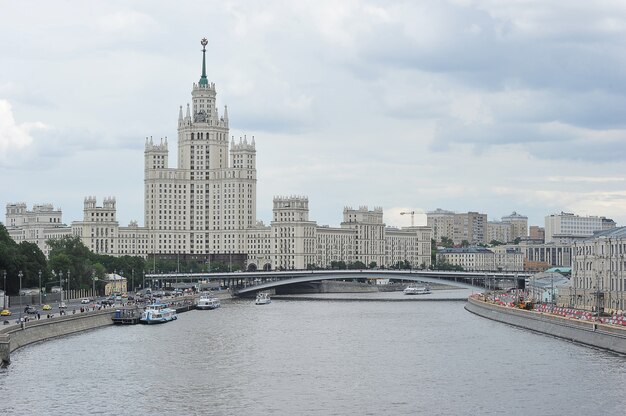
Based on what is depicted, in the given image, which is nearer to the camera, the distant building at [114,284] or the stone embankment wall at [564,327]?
the stone embankment wall at [564,327]

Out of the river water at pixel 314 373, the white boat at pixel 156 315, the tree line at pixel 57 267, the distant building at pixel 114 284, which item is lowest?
the river water at pixel 314 373

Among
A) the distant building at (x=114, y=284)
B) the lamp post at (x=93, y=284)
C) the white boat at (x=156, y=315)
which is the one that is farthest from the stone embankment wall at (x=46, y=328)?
the distant building at (x=114, y=284)

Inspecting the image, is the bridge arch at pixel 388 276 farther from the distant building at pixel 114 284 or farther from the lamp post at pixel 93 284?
the lamp post at pixel 93 284

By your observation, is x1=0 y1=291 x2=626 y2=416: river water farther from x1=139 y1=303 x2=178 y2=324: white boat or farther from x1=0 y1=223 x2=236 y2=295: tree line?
x1=0 y1=223 x2=236 y2=295: tree line

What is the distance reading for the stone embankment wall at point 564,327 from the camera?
78812 mm

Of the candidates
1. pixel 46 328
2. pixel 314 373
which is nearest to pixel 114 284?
pixel 46 328

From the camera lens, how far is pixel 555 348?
3319 inches

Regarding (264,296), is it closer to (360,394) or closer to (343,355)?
(343,355)

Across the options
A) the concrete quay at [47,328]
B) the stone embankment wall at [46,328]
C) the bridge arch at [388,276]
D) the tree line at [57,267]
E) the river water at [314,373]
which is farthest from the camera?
the bridge arch at [388,276]

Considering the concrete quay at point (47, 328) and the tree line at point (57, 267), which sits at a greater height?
the tree line at point (57, 267)

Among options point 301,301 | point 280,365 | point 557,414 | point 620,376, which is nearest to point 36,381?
point 280,365

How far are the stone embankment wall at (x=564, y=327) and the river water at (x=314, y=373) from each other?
115 cm

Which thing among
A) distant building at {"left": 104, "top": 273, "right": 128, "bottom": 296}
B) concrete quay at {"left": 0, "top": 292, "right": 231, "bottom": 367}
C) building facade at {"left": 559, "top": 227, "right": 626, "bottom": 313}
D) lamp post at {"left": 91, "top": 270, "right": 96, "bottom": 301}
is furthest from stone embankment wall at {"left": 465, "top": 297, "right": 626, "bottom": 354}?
distant building at {"left": 104, "top": 273, "right": 128, "bottom": 296}

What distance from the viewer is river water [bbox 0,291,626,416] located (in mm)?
60375
